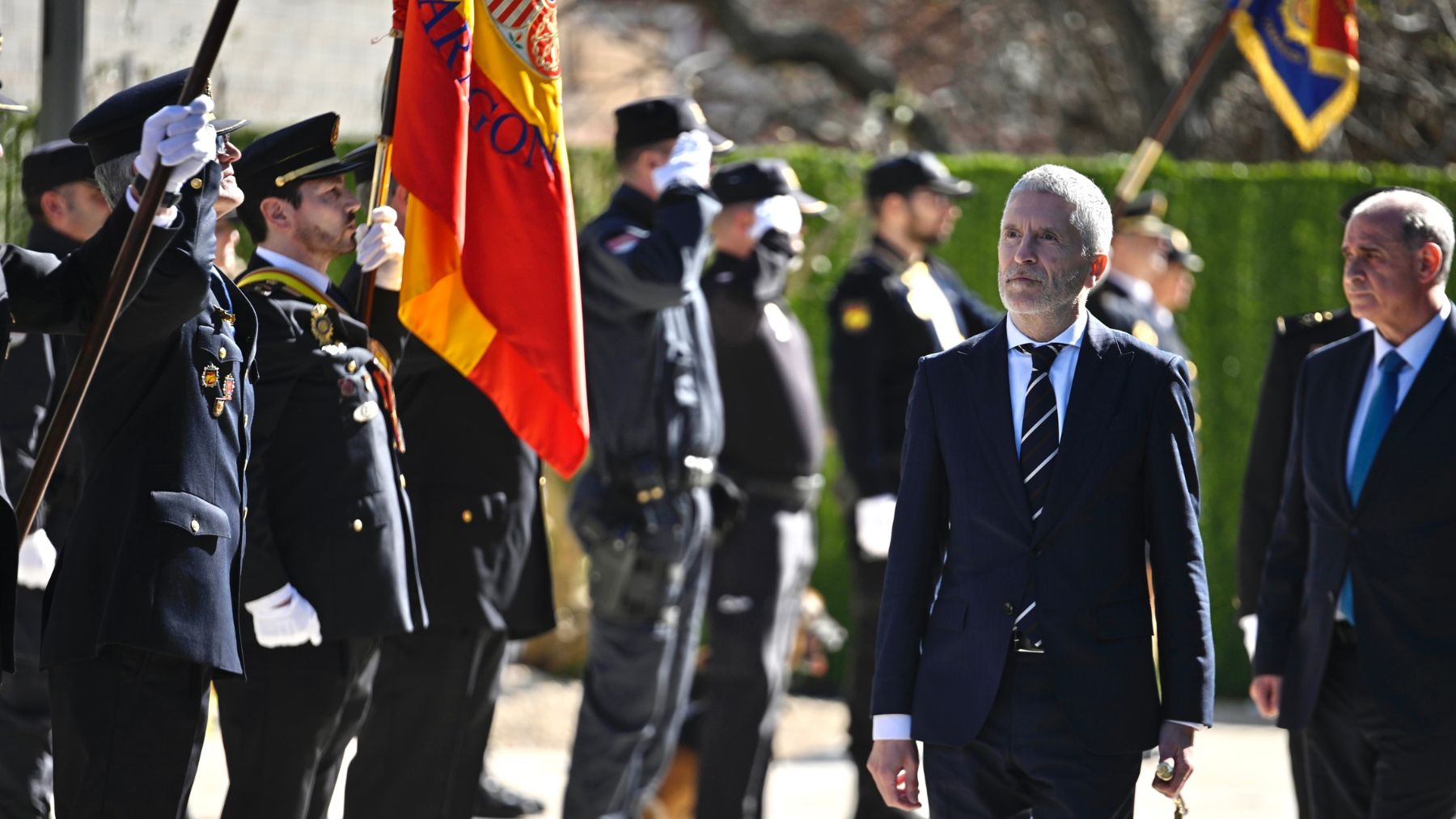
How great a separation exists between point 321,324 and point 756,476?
2.50 meters

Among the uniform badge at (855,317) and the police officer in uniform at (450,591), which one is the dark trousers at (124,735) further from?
the uniform badge at (855,317)

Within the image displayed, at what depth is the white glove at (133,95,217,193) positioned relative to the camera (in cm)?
349

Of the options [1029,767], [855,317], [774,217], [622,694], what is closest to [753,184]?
[774,217]

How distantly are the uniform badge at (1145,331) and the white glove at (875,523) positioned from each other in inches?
65.4

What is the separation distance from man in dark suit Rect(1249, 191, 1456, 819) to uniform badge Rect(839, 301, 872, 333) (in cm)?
213

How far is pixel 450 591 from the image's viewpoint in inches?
197

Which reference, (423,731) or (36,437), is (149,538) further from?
(36,437)

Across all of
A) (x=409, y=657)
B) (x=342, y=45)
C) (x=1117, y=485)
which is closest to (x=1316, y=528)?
(x=1117, y=485)

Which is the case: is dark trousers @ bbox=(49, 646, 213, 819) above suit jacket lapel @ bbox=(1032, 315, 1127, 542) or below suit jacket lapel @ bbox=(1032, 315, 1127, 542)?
below

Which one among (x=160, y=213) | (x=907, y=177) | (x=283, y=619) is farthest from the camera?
(x=907, y=177)

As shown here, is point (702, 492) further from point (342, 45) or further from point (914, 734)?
point (342, 45)

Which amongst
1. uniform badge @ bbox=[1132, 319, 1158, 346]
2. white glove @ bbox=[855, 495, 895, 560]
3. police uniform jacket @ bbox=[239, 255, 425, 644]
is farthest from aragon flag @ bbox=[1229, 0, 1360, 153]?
police uniform jacket @ bbox=[239, 255, 425, 644]

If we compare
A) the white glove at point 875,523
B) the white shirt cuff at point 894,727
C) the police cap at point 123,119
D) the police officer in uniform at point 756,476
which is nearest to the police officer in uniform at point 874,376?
the white glove at point 875,523

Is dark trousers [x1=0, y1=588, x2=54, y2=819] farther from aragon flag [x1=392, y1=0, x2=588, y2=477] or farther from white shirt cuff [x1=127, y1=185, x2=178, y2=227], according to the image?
white shirt cuff [x1=127, y1=185, x2=178, y2=227]
